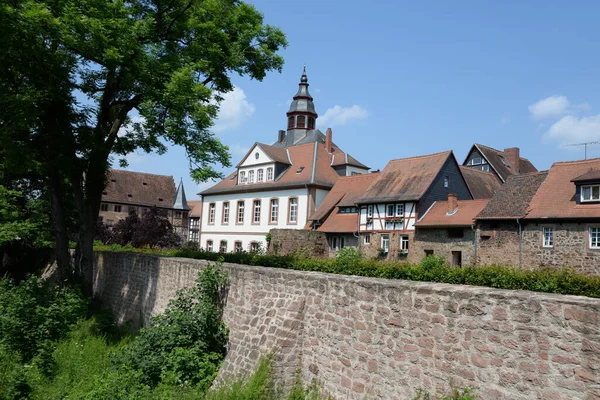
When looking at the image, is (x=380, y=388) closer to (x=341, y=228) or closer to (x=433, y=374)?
(x=433, y=374)

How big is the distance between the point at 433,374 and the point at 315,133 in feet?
168

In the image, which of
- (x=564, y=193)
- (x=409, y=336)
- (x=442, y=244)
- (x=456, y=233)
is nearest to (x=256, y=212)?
(x=442, y=244)

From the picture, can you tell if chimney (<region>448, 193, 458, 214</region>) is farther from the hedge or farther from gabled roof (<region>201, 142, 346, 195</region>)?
the hedge

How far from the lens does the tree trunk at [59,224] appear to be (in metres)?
15.5

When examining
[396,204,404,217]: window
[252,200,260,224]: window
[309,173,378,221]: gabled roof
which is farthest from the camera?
[252,200,260,224]: window

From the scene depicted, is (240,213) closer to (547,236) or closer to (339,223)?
(339,223)

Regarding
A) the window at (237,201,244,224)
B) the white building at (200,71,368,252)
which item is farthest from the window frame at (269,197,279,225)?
the window at (237,201,244,224)

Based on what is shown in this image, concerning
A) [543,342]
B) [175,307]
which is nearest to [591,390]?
[543,342]

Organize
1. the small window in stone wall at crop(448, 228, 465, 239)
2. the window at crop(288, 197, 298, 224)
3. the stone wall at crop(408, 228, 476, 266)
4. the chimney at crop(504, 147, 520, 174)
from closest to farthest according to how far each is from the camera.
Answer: the stone wall at crop(408, 228, 476, 266), the small window in stone wall at crop(448, 228, 465, 239), the window at crop(288, 197, 298, 224), the chimney at crop(504, 147, 520, 174)

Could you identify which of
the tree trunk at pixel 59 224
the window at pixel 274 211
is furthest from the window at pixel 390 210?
the tree trunk at pixel 59 224

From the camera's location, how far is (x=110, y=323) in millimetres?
14305

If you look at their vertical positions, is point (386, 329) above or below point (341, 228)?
below

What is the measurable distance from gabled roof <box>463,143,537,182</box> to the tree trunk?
3326 centimetres

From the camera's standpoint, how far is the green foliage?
1121 cm
